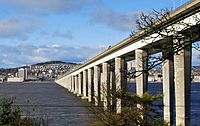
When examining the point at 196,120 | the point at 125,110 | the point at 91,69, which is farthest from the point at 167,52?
the point at 91,69

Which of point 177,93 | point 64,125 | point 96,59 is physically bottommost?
point 64,125

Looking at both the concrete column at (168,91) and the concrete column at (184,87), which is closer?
the concrete column at (184,87)

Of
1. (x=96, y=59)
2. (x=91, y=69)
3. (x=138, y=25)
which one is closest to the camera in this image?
(x=138, y=25)

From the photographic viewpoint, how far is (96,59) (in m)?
88.4

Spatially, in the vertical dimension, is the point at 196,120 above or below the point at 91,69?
below

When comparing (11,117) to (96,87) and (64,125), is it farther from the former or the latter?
(96,87)

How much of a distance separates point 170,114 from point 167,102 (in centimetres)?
108

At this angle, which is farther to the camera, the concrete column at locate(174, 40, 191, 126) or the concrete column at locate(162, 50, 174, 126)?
the concrete column at locate(162, 50, 174, 126)

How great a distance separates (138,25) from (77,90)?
398ft

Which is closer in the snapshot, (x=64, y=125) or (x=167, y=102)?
(x=167, y=102)

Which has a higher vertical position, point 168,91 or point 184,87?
point 184,87

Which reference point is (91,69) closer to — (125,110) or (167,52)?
(125,110)

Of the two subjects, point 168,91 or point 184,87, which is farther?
point 168,91

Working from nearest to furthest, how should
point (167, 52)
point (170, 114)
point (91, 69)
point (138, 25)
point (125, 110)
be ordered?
point (167, 52), point (138, 25), point (125, 110), point (170, 114), point (91, 69)
